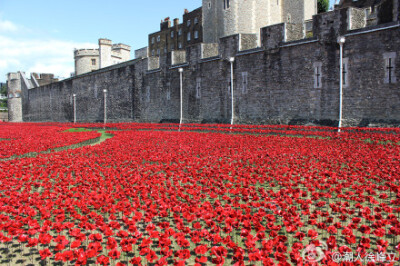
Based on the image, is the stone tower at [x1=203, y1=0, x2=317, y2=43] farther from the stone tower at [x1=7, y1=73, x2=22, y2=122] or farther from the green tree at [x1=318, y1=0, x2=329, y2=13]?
the stone tower at [x1=7, y1=73, x2=22, y2=122]

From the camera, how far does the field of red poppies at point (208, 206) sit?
3.29 meters

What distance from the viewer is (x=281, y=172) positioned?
718cm

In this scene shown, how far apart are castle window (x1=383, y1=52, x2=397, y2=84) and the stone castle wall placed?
0.05 meters

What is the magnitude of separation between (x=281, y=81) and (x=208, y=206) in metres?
18.3

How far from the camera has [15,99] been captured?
69250mm

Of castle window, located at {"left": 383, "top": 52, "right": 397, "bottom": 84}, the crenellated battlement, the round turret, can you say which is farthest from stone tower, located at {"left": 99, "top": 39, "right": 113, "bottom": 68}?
castle window, located at {"left": 383, "top": 52, "right": 397, "bottom": 84}

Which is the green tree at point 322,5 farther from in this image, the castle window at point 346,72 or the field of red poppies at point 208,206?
the field of red poppies at point 208,206

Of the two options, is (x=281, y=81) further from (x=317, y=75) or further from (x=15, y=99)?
(x=15, y=99)

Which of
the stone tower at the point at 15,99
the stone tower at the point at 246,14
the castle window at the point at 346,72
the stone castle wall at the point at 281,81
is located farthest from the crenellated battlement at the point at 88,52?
the castle window at the point at 346,72

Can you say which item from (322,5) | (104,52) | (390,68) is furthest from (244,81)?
(104,52)

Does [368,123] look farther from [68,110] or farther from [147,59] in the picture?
[68,110]

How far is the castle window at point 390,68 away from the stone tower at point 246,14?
1748 centimetres

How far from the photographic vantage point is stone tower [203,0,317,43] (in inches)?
1280

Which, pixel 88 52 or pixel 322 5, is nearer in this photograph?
pixel 322 5
